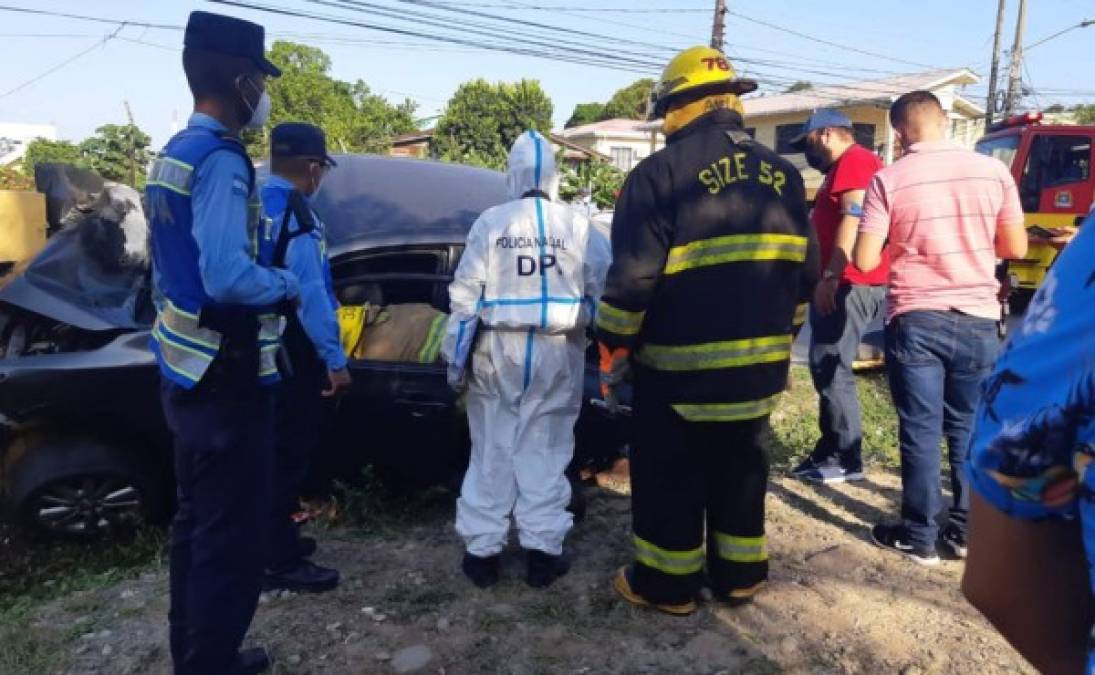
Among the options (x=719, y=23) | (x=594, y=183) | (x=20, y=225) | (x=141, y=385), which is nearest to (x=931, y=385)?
(x=141, y=385)

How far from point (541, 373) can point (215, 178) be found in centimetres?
144

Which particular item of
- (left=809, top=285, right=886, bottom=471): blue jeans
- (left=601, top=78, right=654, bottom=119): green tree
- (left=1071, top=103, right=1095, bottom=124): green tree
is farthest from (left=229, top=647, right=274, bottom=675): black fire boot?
(left=601, top=78, right=654, bottom=119): green tree

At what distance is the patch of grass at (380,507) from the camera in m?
3.97

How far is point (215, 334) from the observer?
235cm

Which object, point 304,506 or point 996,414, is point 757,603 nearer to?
point 304,506

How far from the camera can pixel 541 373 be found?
3258mm

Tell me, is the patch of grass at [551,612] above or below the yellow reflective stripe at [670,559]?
below

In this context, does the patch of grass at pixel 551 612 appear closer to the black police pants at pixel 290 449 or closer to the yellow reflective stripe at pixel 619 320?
the black police pants at pixel 290 449

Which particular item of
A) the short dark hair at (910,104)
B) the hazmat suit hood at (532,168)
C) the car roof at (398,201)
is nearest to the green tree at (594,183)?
the car roof at (398,201)

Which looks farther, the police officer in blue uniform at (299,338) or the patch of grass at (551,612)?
the patch of grass at (551,612)

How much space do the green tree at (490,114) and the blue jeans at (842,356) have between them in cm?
2947

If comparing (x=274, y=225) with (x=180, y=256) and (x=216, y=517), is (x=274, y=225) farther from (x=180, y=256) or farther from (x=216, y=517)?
(x=216, y=517)

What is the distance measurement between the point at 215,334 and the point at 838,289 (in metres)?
3.11

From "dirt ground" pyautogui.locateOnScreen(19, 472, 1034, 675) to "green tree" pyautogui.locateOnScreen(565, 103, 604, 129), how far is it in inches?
2143
